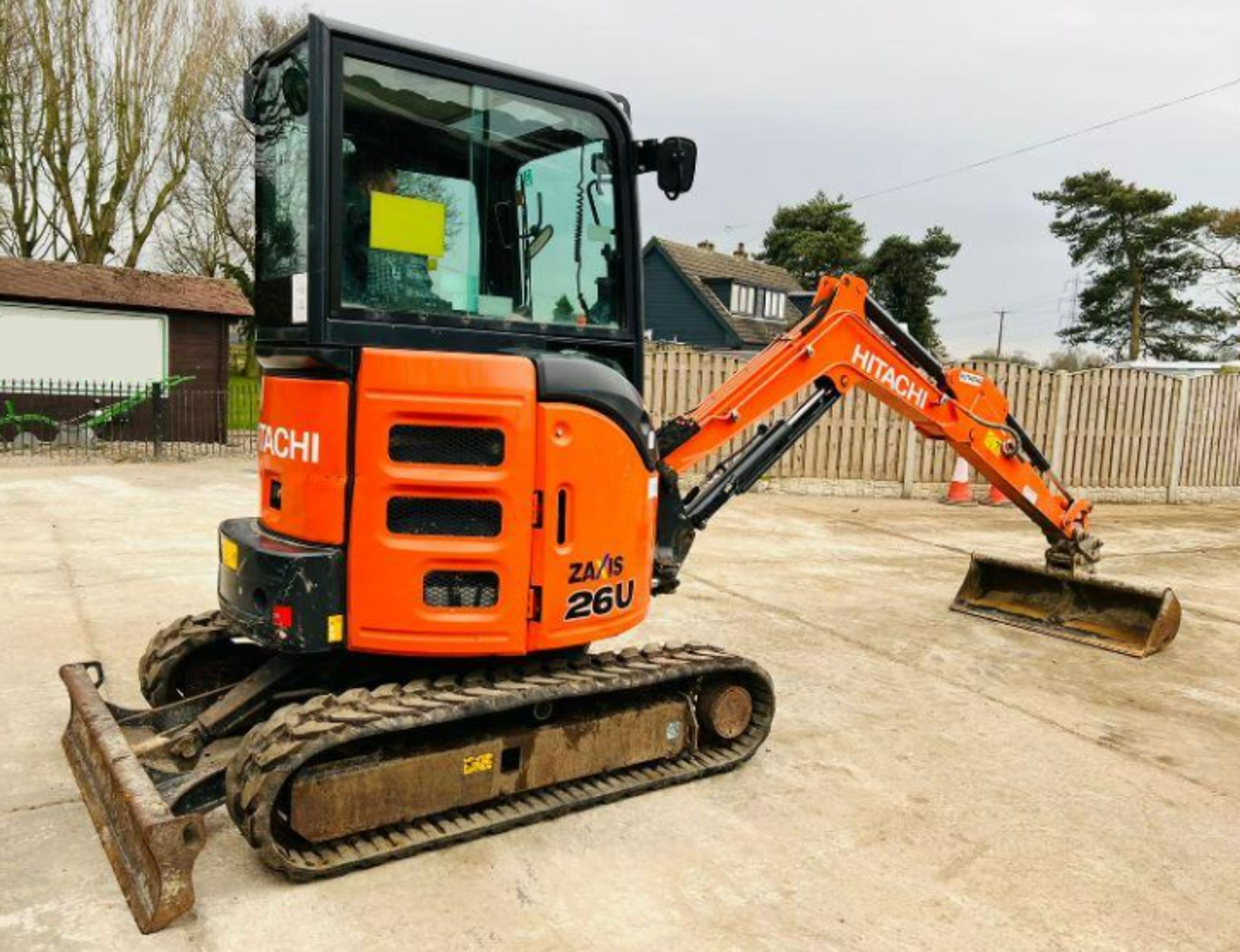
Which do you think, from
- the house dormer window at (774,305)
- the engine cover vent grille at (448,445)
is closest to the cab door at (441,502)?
the engine cover vent grille at (448,445)

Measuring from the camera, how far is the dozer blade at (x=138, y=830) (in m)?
2.92

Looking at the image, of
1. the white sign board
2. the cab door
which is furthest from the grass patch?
the cab door

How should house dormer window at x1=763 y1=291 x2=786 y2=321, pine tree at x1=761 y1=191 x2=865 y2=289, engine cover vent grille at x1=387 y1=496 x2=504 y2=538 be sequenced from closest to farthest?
engine cover vent grille at x1=387 y1=496 x2=504 y2=538 < house dormer window at x1=763 y1=291 x2=786 y2=321 < pine tree at x1=761 y1=191 x2=865 y2=289

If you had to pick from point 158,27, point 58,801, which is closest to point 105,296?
point 158,27

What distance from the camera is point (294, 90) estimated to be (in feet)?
11.1

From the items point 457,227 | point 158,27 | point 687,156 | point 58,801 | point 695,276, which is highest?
point 158,27

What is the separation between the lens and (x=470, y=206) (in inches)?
137

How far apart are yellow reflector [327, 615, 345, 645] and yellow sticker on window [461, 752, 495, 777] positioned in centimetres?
63

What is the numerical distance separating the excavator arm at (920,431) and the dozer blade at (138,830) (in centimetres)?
236

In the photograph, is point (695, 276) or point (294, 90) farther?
point (695, 276)

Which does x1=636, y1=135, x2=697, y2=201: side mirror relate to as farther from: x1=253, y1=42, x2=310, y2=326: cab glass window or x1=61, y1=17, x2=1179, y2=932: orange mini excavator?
x1=253, y1=42, x2=310, y2=326: cab glass window

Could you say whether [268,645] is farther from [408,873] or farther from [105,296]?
[105,296]

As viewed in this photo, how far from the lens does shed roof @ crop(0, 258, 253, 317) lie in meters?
16.9

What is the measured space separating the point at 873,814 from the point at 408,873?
1887 mm
